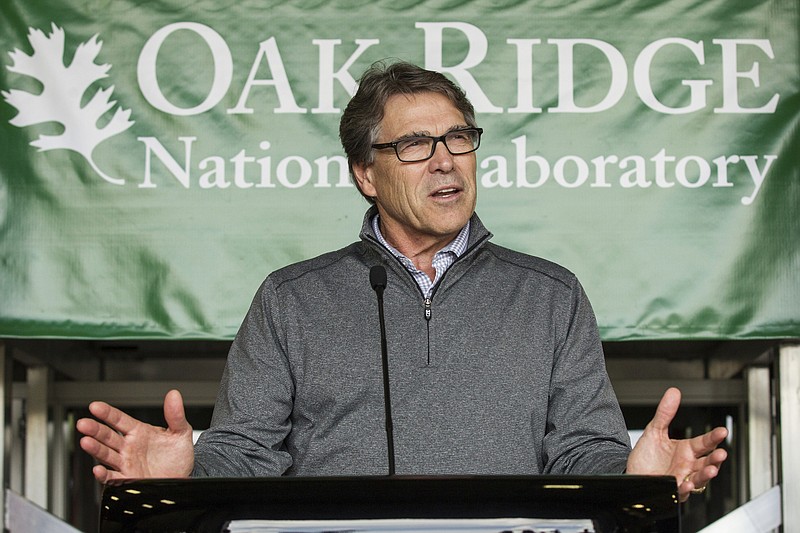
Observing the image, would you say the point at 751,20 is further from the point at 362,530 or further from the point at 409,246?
the point at 362,530

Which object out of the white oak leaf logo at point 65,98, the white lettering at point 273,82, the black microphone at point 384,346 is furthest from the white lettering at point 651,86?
the black microphone at point 384,346

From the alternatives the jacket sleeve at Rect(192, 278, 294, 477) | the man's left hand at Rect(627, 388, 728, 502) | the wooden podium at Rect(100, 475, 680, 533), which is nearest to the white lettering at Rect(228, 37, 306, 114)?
the jacket sleeve at Rect(192, 278, 294, 477)

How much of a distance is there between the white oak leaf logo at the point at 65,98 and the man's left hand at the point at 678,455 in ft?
5.72

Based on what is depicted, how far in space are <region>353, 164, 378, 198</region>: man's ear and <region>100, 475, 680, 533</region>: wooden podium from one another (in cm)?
116

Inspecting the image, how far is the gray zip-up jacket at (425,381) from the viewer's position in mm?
1963

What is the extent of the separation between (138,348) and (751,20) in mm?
2716

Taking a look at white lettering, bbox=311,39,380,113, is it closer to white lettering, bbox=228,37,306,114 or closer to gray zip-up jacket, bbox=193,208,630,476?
white lettering, bbox=228,37,306,114

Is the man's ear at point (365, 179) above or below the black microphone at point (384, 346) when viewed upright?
above

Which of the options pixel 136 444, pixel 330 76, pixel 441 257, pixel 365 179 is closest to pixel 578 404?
pixel 441 257

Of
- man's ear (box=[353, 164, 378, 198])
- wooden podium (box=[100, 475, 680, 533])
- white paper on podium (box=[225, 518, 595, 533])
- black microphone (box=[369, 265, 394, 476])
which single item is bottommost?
white paper on podium (box=[225, 518, 595, 533])

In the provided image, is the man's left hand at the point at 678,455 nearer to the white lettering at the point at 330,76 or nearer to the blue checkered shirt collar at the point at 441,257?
the blue checkered shirt collar at the point at 441,257

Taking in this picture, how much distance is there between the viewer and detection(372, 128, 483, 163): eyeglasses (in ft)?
7.18

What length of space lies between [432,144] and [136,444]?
0.88m

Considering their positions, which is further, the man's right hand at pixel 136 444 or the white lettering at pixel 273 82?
the white lettering at pixel 273 82
